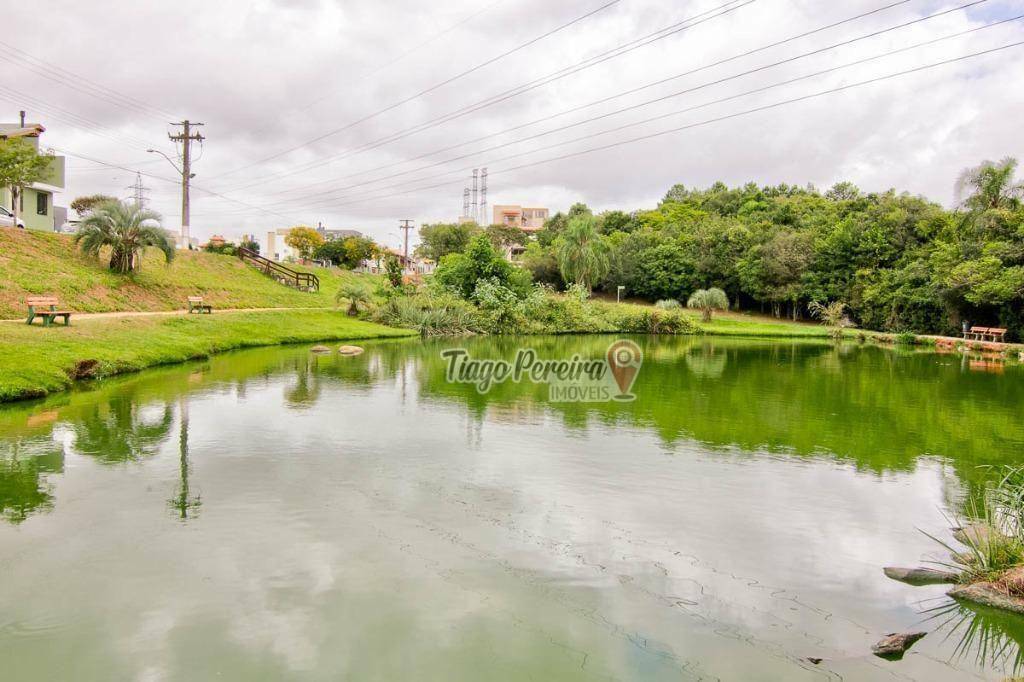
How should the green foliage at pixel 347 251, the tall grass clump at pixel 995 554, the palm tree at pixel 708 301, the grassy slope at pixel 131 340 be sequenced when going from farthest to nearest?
the green foliage at pixel 347 251 → the palm tree at pixel 708 301 → the grassy slope at pixel 131 340 → the tall grass clump at pixel 995 554

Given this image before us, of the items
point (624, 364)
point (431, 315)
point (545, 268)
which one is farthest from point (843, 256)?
point (624, 364)

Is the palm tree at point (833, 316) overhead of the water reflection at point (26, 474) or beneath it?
overhead

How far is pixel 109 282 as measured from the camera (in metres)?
29.1

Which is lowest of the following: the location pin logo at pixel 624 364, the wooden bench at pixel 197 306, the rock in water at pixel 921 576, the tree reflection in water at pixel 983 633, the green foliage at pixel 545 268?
the tree reflection in water at pixel 983 633

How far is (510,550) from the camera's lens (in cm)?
704

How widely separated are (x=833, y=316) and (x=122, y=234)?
44.6m

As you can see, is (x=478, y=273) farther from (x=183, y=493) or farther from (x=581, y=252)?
(x=183, y=493)

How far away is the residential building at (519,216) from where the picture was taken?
132750 mm

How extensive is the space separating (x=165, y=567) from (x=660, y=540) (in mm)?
5056

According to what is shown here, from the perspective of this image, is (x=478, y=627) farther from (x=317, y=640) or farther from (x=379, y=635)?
(x=317, y=640)

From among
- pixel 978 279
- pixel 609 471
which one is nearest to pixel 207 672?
pixel 609 471

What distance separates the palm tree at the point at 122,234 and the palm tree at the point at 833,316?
1616 inches

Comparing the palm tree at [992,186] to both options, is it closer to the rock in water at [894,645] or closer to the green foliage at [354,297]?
the green foliage at [354,297]

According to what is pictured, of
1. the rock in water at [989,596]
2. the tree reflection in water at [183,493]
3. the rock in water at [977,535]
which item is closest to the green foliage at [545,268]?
the tree reflection in water at [183,493]
